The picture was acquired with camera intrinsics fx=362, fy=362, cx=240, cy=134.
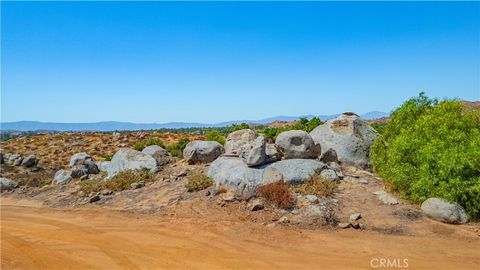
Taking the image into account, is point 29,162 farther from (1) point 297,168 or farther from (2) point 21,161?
(1) point 297,168

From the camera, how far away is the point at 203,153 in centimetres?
1670

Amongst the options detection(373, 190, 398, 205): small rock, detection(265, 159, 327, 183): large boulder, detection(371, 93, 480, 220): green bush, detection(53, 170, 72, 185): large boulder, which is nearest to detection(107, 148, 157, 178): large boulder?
detection(53, 170, 72, 185): large boulder

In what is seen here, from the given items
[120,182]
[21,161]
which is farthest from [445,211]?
[21,161]

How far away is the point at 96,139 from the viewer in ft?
127

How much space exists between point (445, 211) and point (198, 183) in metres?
8.07

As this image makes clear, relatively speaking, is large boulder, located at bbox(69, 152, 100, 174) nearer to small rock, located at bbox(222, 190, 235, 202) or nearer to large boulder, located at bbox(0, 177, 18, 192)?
large boulder, located at bbox(0, 177, 18, 192)

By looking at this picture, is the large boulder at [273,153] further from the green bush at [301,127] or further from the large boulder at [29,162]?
the large boulder at [29,162]

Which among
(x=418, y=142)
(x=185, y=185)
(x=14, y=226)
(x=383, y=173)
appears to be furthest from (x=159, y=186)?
(x=418, y=142)

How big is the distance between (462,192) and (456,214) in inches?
26.3

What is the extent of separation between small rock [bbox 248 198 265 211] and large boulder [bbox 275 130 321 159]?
3.28 m

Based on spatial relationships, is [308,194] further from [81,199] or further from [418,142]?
[81,199]

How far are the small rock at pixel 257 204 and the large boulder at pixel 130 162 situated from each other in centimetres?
705

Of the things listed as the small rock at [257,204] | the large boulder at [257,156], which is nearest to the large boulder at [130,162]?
the large boulder at [257,156]

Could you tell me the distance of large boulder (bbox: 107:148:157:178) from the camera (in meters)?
17.3
